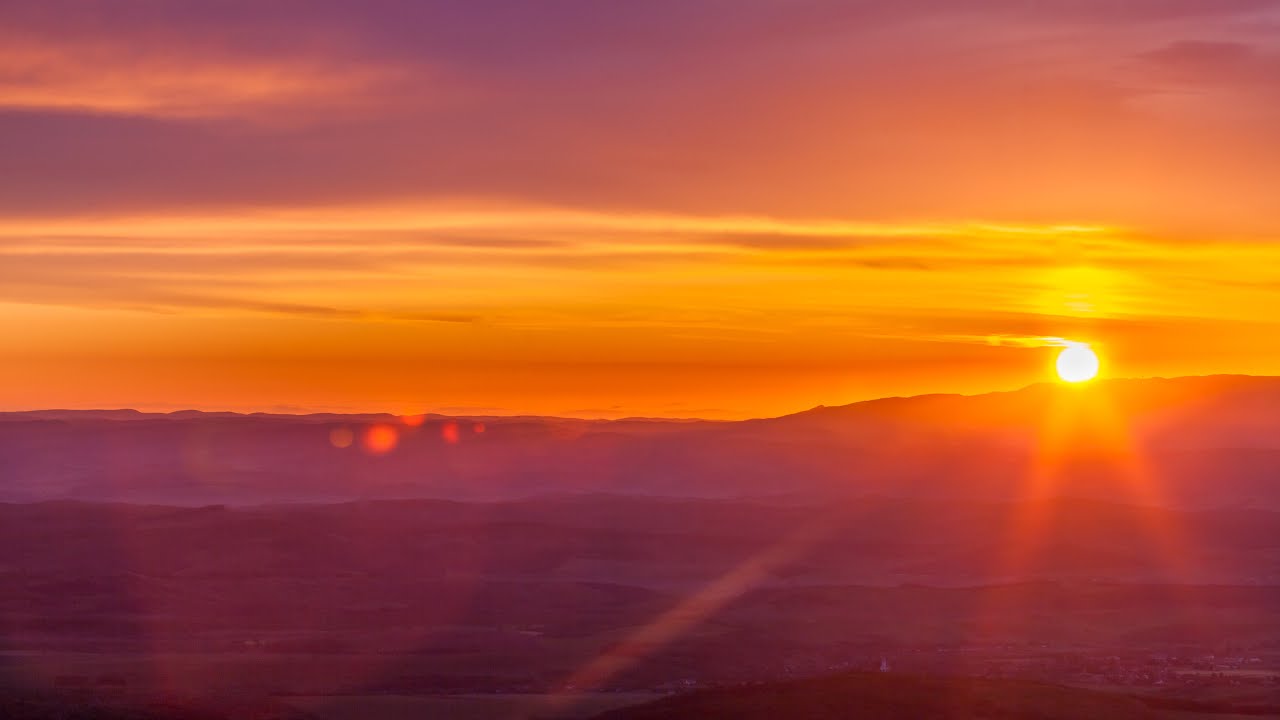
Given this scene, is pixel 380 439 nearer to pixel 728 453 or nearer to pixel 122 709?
pixel 728 453

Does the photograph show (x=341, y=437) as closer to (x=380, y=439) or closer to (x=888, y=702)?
(x=380, y=439)

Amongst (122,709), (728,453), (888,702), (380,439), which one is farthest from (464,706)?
(380,439)

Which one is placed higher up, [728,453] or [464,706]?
[728,453]

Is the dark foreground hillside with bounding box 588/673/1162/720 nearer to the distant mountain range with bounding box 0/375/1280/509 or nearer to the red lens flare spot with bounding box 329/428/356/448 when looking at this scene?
the distant mountain range with bounding box 0/375/1280/509

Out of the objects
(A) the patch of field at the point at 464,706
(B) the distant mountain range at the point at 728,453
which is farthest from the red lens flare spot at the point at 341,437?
(A) the patch of field at the point at 464,706

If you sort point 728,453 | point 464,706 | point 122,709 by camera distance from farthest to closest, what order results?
point 728,453 < point 464,706 < point 122,709

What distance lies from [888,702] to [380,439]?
479 feet

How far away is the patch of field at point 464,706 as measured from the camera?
34438mm

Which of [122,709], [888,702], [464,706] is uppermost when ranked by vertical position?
[464,706]

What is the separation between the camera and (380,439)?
570 feet

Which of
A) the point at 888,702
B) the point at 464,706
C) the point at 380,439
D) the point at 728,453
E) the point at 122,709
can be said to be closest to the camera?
the point at 122,709

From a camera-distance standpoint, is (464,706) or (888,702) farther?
(464,706)

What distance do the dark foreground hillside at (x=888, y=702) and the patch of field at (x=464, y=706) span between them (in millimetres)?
2862

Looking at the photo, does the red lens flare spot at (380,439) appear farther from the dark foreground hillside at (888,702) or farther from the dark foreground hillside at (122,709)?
the dark foreground hillside at (888,702)
